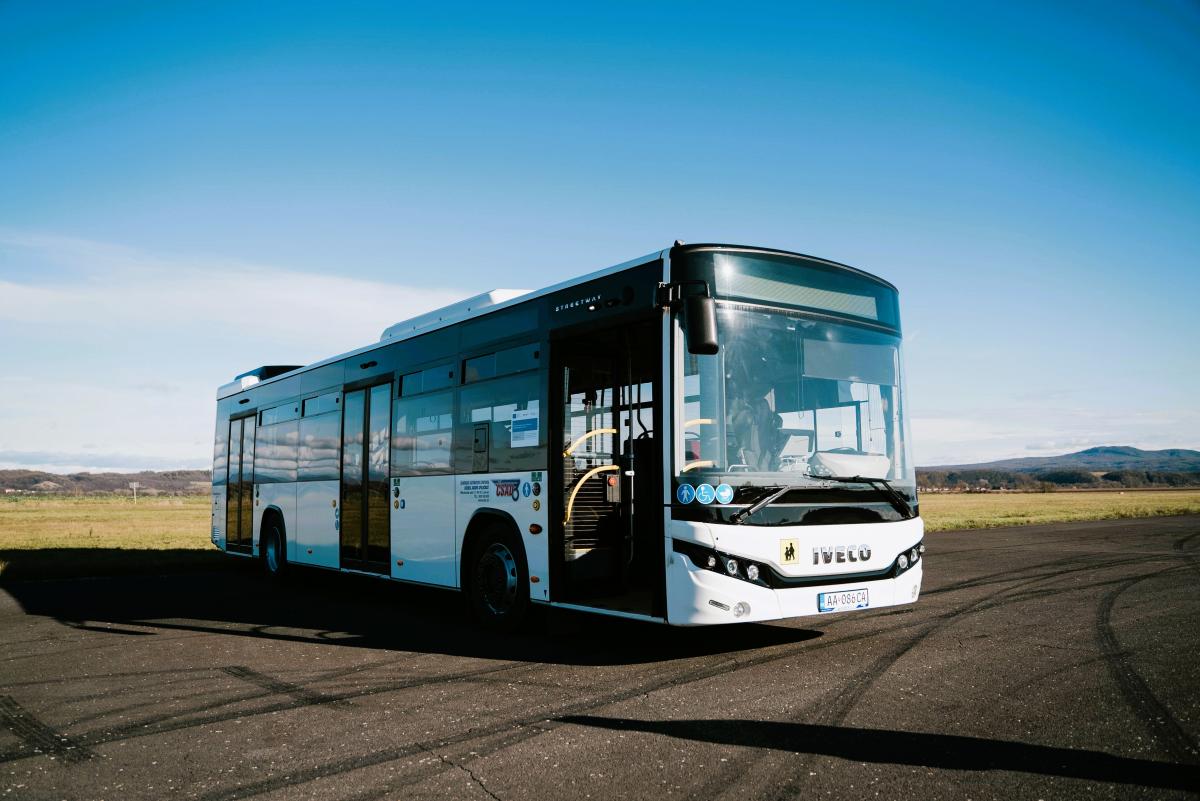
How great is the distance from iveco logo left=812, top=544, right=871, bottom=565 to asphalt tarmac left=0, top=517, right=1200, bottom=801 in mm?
846

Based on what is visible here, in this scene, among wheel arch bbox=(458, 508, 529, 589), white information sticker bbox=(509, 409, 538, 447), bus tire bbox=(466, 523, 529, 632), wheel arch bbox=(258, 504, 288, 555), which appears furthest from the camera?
wheel arch bbox=(258, 504, 288, 555)

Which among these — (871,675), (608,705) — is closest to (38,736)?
(608,705)

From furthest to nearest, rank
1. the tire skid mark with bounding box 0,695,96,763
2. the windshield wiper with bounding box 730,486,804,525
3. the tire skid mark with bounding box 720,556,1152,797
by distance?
the windshield wiper with bounding box 730,486,804,525, the tire skid mark with bounding box 0,695,96,763, the tire skid mark with bounding box 720,556,1152,797

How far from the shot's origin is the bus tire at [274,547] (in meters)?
14.5

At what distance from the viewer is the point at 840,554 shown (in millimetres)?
7391

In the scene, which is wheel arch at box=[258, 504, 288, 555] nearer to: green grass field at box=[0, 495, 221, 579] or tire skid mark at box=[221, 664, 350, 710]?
green grass field at box=[0, 495, 221, 579]

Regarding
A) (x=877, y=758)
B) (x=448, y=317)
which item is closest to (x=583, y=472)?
(x=448, y=317)

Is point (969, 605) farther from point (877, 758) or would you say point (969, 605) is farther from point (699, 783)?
point (699, 783)

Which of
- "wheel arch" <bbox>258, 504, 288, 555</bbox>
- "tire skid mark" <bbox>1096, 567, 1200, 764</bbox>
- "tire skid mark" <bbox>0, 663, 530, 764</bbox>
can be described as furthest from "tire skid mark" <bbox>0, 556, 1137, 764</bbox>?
"wheel arch" <bbox>258, 504, 288, 555</bbox>

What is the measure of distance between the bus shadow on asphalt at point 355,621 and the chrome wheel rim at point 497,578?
0.32 meters

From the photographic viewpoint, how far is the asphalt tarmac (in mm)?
4566

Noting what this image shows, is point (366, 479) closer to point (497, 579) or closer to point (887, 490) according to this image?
point (497, 579)

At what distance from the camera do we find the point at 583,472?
848cm

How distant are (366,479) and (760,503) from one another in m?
6.50
